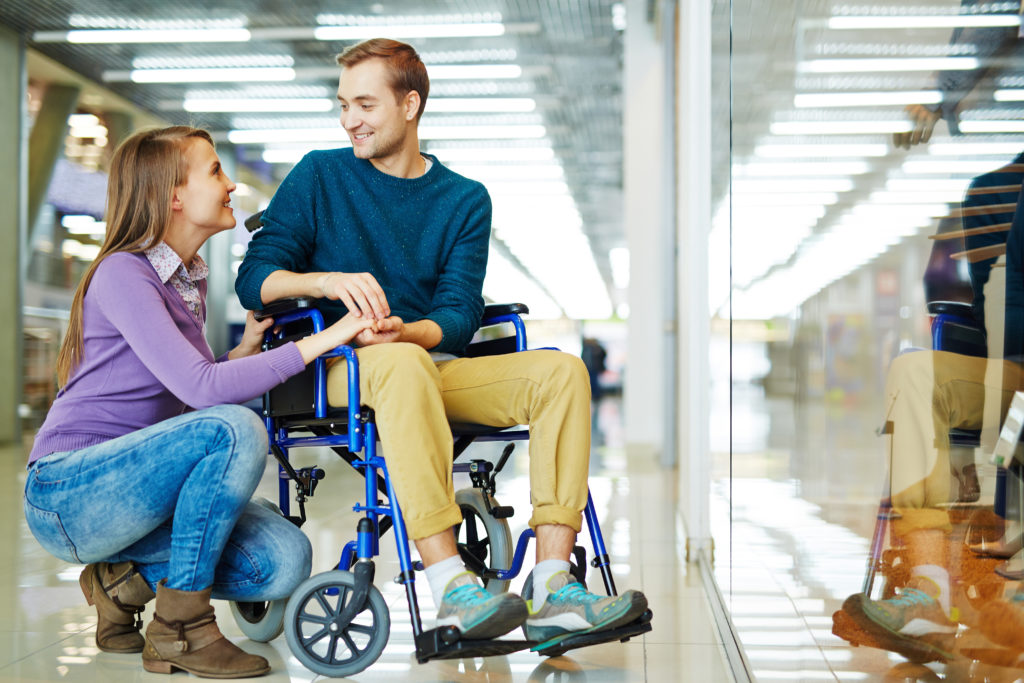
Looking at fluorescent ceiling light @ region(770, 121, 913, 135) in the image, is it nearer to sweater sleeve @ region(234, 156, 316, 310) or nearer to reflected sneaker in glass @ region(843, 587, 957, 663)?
reflected sneaker in glass @ region(843, 587, 957, 663)

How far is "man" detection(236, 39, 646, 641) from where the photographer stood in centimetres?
149

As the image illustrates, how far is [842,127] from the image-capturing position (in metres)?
0.89

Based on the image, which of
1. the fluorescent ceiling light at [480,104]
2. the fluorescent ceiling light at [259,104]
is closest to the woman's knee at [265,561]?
the fluorescent ceiling light at [480,104]

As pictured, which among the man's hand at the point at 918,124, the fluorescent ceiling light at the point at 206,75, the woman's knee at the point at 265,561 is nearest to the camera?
the man's hand at the point at 918,124

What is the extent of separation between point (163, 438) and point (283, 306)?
0.30 meters

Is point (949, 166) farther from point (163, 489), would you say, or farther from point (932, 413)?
point (163, 489)

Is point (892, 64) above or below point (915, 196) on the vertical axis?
above

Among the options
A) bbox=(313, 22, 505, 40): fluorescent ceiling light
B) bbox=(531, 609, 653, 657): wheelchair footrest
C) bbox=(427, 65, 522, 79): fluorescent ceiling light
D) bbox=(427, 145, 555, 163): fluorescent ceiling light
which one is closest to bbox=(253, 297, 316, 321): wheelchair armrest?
bbox=(531, 609, 653, 657): wheelchair footrest

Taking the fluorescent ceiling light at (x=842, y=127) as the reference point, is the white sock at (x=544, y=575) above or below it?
below

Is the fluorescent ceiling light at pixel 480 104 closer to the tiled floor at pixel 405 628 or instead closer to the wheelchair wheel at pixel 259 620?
the tiled floor at pixel 405 628

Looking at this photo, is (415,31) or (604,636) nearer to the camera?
(604,636)

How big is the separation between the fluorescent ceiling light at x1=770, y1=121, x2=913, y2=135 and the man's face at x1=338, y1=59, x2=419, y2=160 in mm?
819

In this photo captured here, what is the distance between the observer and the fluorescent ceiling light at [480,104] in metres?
8.91

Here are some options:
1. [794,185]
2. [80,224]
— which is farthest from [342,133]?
[794,185]
